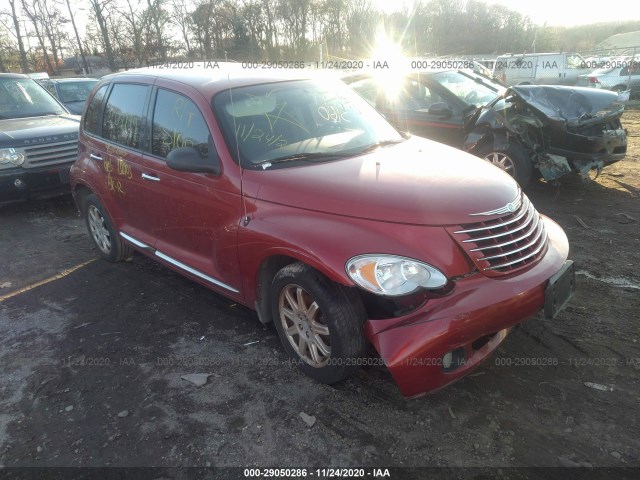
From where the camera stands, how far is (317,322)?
2885 millimetres

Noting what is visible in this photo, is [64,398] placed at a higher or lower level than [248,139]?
lower

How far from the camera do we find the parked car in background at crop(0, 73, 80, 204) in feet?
21.1

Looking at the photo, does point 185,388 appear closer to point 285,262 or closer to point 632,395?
point 285,262

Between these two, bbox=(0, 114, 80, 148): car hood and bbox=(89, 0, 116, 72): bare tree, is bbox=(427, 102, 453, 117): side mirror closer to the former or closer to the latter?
bbox=(0, 114, 80, 148): car hood

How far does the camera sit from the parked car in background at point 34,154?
6.44m

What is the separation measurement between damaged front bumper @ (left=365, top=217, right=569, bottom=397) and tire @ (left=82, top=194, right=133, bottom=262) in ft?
10.8

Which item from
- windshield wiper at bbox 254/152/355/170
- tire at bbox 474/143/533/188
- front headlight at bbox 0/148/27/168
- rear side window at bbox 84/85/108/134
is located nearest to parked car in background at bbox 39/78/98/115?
front headlight at bbox 0/148/27/168

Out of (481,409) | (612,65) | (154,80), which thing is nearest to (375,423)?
(481,409)

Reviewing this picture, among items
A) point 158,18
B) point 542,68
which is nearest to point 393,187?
point 542,68

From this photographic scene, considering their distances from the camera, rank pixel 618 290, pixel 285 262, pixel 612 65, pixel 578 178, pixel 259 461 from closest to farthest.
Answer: pixel 259 461 → pixel 285 262 → pixel 618 290 → pixel 578 178 → pixel 612 65

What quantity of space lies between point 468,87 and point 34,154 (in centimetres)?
636

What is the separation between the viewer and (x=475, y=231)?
8.52 feet

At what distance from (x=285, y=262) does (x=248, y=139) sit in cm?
91

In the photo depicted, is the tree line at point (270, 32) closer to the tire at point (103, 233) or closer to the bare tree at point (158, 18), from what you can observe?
the bare tree at point (158, 18)
